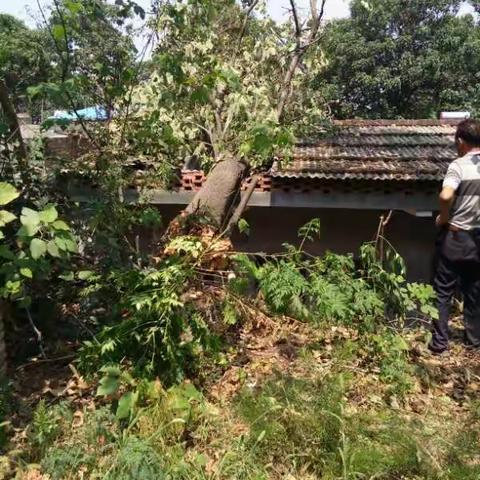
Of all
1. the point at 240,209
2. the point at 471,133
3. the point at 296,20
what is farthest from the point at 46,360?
the point at 296,20

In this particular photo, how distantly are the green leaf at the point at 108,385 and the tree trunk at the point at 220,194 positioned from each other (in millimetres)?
1698

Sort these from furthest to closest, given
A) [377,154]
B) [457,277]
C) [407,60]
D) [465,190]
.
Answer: [407,60]
[377,154]
[457,277]
[465,190]

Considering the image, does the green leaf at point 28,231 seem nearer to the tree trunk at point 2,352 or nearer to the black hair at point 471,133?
the tree trunk at point 2,352

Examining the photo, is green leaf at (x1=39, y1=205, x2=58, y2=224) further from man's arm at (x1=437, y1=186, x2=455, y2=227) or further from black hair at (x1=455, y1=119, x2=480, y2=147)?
black hair at (x1=455, y1=119, x2=480, y2=147)

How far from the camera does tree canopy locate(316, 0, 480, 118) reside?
68.2ft

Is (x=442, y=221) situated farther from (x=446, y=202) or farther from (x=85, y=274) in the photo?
(x=85, y=274)

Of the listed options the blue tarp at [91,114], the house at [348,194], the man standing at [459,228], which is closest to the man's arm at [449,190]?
the man standing at [459,228]

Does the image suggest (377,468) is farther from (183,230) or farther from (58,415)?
(183,230)

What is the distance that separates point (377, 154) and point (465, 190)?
8.52 ft

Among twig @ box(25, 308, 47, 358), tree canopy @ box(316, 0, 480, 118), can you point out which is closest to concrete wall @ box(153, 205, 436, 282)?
twig @ box(25, 308, 47, 358)

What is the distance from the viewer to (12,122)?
403cm

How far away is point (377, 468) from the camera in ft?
8.41

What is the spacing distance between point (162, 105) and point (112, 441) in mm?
3077

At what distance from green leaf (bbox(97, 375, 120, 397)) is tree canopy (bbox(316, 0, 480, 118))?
18.7 metres
